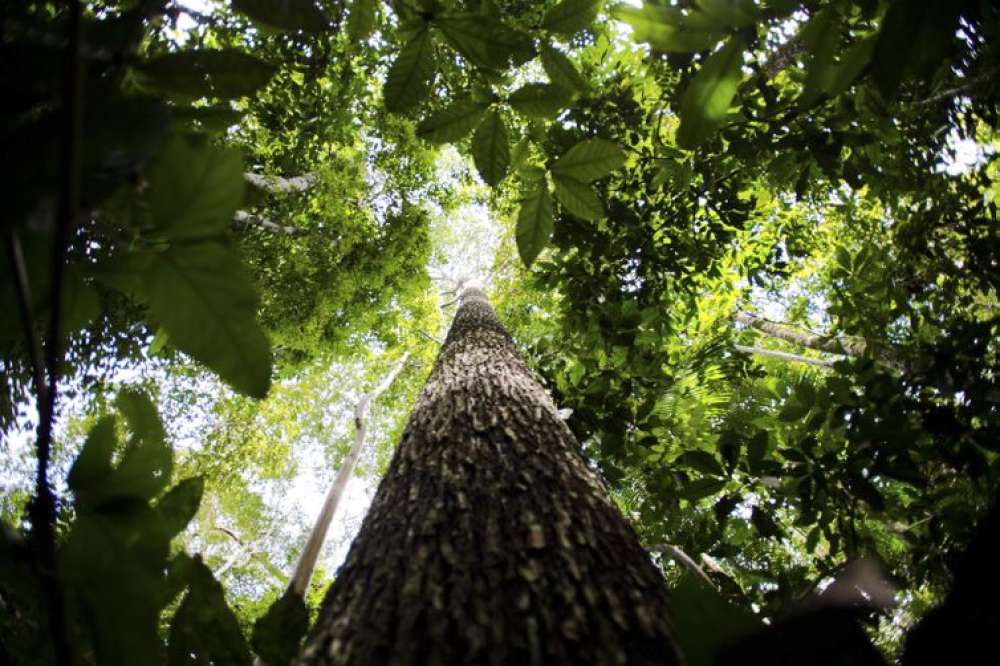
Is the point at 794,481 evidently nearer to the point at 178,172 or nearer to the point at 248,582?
the point at 178,172

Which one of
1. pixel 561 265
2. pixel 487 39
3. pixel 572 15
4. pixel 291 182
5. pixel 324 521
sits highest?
pixel 291 182

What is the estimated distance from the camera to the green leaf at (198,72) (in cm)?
51

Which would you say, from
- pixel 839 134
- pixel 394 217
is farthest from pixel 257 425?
pixel 839 134

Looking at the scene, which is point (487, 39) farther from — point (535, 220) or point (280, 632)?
point (280, 632)

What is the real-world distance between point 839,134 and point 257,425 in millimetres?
9505

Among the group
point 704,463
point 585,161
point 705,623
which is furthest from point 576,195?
point 704,463

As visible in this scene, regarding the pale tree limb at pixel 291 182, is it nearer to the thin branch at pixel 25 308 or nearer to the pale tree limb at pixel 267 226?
the pale tree limb at pixel 267 226

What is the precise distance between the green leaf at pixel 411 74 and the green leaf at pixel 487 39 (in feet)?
0.33

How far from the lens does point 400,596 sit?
0.94m

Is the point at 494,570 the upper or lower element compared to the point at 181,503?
lower

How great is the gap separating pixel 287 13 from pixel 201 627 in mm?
826

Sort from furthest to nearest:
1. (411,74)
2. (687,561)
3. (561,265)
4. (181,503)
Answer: (561,265) → (687,561) → (411,74) → (181,503)

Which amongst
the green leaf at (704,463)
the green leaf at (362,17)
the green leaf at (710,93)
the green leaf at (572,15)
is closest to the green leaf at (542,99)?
the green leaf at (572,15)

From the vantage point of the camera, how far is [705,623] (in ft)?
1.18
